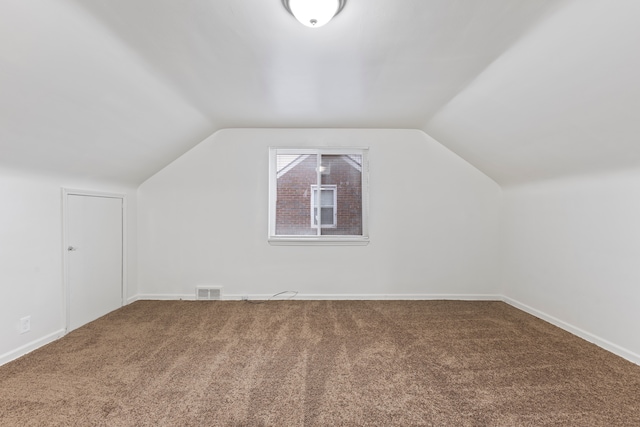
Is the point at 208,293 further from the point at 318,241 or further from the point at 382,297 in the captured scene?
the point at 382,297

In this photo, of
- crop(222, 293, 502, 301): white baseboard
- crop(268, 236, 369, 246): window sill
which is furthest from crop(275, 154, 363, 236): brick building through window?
crop(222, 293, 502, 301): white baseboard

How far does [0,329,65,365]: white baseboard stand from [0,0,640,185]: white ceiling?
56.9 inches

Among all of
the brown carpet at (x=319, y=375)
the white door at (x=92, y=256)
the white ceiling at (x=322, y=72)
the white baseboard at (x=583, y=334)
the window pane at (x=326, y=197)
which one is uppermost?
the white ceiling at (x=322, y=72)

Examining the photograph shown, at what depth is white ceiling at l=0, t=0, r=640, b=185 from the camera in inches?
58.4

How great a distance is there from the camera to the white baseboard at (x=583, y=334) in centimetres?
226

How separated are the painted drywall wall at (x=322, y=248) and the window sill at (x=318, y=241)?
0.06 metres

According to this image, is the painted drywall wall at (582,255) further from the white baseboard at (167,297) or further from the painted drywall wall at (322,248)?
the white baseboard at (167,297)

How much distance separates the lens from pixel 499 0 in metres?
1.45

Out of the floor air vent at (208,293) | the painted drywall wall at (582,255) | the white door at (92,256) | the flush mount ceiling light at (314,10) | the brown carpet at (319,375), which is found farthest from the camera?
the floor air vent at (208,293)

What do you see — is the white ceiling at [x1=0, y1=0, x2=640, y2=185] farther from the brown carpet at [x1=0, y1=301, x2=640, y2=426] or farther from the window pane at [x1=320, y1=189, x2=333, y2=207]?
the brown carpet at [x1=0, y1=301, x2=640, y2=426]

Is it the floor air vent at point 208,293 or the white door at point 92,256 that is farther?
the floor air vent at point 208,293

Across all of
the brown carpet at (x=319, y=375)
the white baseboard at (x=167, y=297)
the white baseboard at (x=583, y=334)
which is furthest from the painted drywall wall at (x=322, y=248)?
the brown carpet at (x=319, y=375)

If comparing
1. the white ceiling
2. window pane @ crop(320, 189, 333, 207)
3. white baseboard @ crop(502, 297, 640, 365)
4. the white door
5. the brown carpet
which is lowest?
the brown carpet

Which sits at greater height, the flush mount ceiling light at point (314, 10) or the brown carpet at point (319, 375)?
the flush mount ceiling light at point (314, 10)
